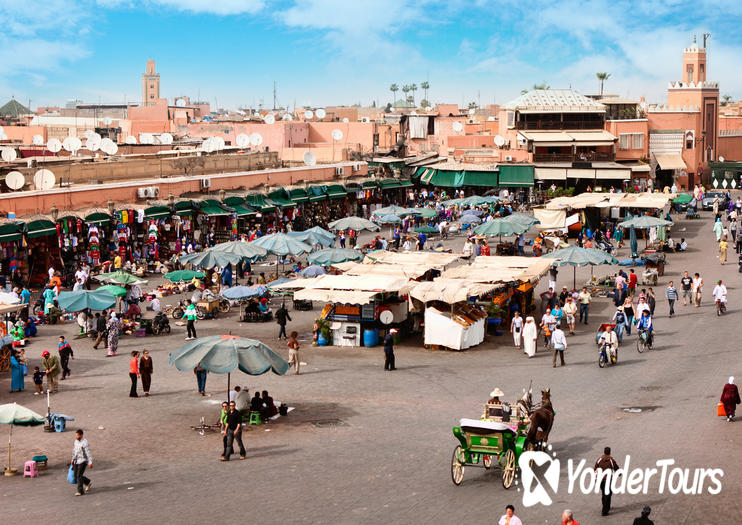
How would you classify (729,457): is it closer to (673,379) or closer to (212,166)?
(673,379)

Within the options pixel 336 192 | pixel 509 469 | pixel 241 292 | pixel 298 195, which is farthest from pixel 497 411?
pixel 336 192

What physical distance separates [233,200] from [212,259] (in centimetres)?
1409

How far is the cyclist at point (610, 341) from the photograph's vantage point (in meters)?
20.9

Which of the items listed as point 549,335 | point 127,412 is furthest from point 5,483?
point 549,335

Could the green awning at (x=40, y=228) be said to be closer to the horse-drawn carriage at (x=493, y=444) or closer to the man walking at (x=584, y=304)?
the man walking at (x=584, y=304)

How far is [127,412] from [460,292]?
29.1 feet

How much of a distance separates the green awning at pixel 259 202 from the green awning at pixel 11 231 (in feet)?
44.9

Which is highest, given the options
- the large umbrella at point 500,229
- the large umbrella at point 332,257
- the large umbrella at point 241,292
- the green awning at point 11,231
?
the green awning at point 11,231

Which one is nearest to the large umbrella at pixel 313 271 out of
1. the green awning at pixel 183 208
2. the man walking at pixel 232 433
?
the green awning at pixel 183 208

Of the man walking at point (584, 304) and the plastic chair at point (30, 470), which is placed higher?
the man walking at point (584, 304)

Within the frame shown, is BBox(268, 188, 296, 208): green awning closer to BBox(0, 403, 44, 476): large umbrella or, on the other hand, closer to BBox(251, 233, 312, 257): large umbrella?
BBox(251, 233, 312, 257): large umbrella

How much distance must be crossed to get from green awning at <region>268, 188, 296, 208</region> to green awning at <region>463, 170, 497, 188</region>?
15.8 metres

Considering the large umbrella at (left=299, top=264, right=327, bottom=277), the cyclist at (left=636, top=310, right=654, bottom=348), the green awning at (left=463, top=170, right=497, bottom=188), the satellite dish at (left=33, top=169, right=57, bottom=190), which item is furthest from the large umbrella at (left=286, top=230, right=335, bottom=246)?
the green awning at (left=463, top=170, right=497, bottom=188)

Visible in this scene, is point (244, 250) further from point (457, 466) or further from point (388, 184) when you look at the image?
point (388, 184)
